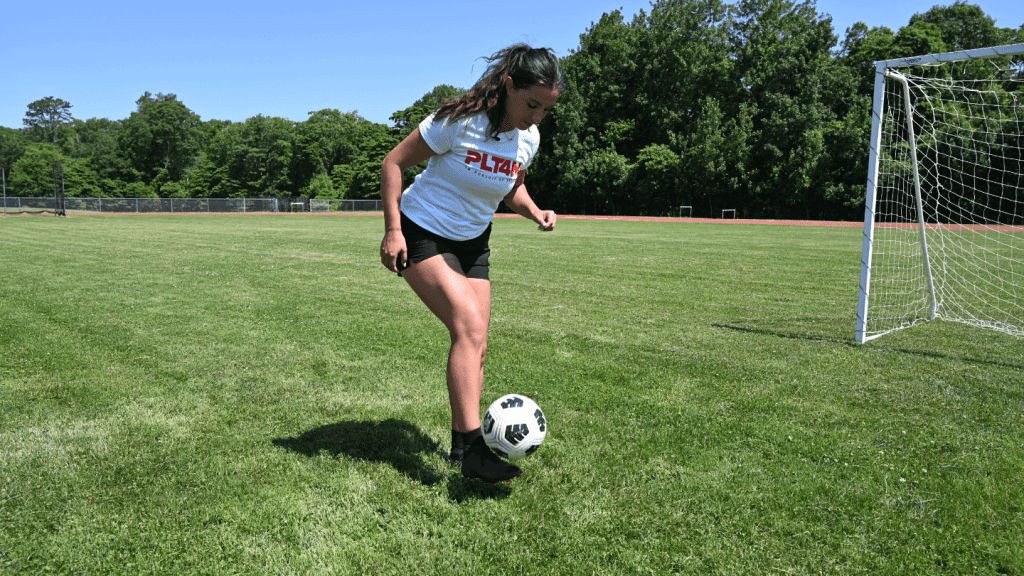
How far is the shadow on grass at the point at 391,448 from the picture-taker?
9.95ft

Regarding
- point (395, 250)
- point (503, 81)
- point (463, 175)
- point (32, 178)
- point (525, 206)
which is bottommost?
point (395, 250)

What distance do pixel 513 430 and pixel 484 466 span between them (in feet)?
0.71

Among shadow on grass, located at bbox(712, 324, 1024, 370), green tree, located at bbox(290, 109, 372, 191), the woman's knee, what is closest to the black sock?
the woman's knee

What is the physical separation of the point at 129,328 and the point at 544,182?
52.9 m

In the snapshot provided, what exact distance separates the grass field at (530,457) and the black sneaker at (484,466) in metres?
0.11

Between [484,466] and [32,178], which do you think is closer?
[484,466]

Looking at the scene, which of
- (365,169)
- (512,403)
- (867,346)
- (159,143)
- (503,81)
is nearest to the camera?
(503,81)

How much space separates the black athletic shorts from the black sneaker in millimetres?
865

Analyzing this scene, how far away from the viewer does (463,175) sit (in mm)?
2939

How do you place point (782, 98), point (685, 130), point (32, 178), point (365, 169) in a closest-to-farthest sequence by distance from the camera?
point (782, 98) → point (685, 130) → point (365, 169) → point (32, 178)

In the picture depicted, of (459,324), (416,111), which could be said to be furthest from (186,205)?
(459,324)

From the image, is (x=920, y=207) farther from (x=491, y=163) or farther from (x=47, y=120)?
(x=47, y=120)

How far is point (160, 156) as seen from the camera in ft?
270

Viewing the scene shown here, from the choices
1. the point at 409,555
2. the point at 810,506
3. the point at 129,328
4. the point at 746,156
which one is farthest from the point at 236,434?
the point at 746,156
